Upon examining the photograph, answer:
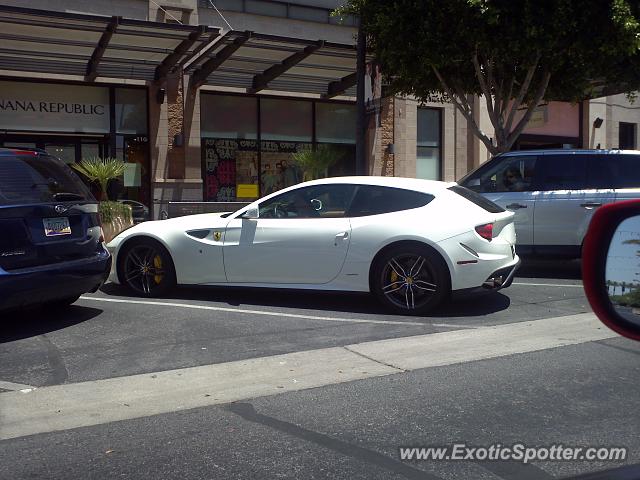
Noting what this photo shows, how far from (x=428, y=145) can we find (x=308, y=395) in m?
17.7

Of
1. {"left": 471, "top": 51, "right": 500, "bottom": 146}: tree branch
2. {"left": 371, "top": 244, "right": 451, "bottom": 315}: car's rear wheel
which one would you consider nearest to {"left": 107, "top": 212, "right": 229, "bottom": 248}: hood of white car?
{"left": 371, "top": 244, "right": 451, "bottom": 315}: car's rear wheel

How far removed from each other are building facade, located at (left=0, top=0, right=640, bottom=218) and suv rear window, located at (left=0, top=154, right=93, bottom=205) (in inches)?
287

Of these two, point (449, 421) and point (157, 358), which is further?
point (157, 358)

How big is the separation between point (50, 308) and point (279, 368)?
3.52 metres

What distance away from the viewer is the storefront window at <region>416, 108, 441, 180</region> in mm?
21812

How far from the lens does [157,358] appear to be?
20.0ft

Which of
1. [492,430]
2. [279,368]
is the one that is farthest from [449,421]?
[279,368]

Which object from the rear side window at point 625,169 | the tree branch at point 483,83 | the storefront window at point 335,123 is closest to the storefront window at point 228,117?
the storefront window at point 335,123

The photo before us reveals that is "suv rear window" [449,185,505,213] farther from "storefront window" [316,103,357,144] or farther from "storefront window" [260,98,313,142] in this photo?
"storefront window" [316,103,357,144]

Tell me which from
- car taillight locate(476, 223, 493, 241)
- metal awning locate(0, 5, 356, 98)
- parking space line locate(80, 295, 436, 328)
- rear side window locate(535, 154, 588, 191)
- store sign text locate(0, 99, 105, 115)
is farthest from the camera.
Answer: store sign text locate(0, 99, 105, 115)

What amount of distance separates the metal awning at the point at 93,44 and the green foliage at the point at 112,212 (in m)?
3.64

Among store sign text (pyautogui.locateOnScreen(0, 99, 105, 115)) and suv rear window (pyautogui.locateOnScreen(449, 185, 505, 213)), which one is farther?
store sign text (pyautogui.locateOnScreen(0, 99, 105, 115))

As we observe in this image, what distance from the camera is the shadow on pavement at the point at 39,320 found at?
273 inches

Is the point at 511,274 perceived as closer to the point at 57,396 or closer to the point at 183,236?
the point at 183,236
